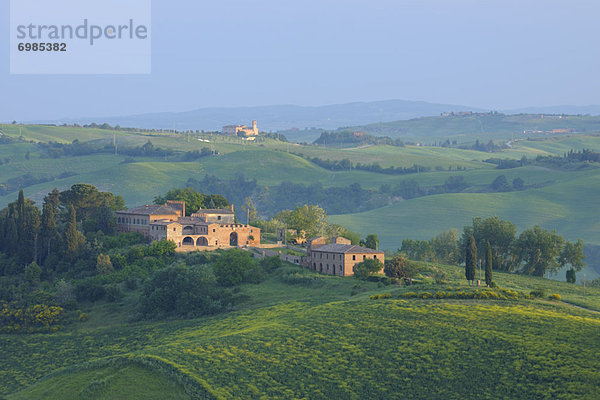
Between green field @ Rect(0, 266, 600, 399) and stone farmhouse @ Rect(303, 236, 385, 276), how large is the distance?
10327 millimetres

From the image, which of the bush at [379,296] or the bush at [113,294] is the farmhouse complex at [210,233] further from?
the bush at [379,296]

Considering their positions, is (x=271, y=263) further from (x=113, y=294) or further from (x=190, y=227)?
(x=113, y=294)

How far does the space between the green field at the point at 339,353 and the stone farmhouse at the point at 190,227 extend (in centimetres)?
2324

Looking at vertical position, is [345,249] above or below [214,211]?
below

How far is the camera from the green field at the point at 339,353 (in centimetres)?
5597

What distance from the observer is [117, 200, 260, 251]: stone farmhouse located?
102750 mm

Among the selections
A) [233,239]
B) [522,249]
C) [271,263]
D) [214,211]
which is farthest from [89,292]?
[522,249]

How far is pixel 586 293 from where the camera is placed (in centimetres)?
9119

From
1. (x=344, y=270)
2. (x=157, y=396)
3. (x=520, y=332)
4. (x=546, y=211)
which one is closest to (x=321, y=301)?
(x=344, y=270)

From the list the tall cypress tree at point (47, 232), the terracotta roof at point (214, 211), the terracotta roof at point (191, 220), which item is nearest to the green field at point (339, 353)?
the tall cypress tree at point (47, 232)

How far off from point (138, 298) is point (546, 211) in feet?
417

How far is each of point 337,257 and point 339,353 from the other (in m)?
29.2

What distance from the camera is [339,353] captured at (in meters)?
62.6

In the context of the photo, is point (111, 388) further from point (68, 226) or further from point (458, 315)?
point (68, 226)
